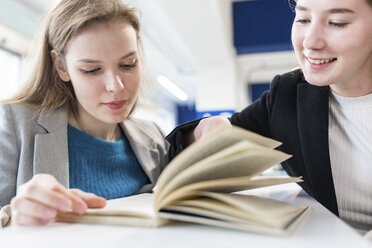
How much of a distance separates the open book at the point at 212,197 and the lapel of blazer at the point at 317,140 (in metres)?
0.51

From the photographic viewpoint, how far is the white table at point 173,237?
46cm

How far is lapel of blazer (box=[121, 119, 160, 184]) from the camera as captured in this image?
1.35m

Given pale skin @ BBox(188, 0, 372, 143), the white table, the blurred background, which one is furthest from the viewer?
the blurred background

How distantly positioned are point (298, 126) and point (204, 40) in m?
4.22

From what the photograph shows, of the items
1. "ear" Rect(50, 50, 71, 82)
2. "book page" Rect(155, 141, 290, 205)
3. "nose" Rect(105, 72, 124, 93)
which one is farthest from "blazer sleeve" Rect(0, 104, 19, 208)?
"book page" Rect(155, 141, 290, 205)

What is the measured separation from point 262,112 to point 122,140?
1.93ft

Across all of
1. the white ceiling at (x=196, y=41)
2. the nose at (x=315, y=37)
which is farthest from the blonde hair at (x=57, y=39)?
the white ceiling at (x=196, y=41)

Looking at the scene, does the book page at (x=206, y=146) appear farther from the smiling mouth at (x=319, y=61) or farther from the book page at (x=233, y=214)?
the smiling mouth at (x=319, y=61)

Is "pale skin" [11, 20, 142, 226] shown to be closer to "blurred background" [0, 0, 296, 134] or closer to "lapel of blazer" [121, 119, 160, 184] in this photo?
"lapel of blazer" [121, 119, 160, 184]

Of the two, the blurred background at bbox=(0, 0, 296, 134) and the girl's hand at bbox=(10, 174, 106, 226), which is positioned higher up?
the blurred background at bbox=(0, 0, 296, 134)

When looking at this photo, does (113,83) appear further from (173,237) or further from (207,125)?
(173,237)

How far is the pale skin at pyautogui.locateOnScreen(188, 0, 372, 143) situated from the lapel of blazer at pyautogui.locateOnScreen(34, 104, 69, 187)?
17.9 inches

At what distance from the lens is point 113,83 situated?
117 cm

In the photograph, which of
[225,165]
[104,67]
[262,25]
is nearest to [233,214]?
[225,165]
